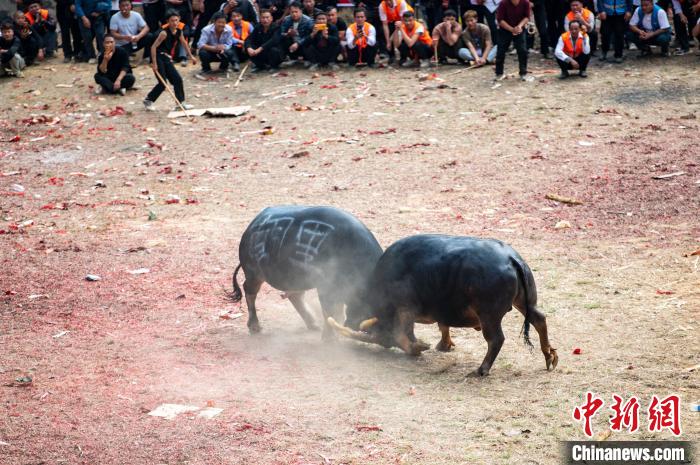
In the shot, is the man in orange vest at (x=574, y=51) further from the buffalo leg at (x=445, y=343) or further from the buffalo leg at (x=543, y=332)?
the buffalo leg at (x=543, y=332)

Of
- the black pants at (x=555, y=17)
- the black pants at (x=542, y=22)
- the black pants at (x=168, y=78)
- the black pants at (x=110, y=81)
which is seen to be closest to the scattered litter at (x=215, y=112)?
the black pants at (x=168, y=78)

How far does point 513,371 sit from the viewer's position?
23.9 feet

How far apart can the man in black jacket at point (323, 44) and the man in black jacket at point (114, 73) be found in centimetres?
402

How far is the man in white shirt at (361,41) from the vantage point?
66.6 feet

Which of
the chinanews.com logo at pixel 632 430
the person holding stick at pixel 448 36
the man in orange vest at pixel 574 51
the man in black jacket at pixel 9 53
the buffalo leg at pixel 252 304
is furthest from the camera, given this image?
the man in black jacket at pixel 9 53

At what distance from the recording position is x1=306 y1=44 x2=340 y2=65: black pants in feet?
68.2

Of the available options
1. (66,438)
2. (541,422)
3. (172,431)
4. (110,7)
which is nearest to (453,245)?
(541,422)

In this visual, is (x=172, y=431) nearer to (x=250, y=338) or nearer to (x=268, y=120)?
(x=250, y=338)

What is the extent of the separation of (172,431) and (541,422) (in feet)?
8.37

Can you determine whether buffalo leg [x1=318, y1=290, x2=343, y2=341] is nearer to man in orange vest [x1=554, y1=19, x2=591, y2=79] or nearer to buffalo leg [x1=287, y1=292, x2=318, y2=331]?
buffalo leg [x1=287, y1=292, x2=318, y2=331]

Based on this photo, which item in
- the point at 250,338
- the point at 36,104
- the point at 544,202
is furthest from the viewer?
the point at 36,104

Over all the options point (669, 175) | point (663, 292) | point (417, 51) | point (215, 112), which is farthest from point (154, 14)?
point (663, 292)

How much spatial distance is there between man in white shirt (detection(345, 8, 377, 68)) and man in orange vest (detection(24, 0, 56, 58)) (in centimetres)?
767

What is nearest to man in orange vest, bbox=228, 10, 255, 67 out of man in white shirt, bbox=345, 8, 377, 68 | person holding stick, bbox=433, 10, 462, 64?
man in white shirt, bbox=345, 8, 377, 68
